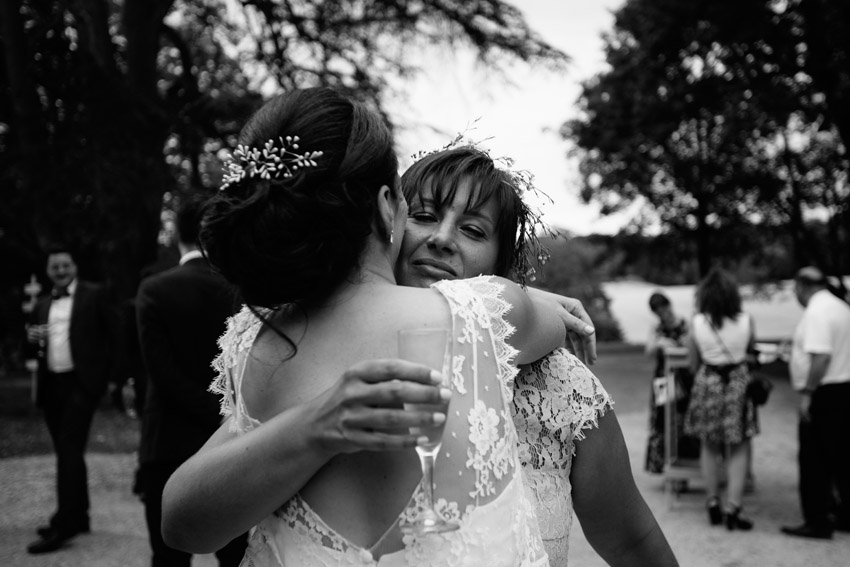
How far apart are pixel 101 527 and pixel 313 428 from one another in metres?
6.20

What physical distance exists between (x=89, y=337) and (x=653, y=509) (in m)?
5.37

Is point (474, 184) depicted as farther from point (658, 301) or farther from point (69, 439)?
point (658, 301)

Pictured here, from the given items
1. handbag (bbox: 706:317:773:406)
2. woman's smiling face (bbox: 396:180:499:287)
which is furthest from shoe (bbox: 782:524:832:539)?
woman's smiling face (bbox: 396:180:499:287)

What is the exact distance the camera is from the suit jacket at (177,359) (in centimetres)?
457

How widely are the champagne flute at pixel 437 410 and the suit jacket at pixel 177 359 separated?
3.36m

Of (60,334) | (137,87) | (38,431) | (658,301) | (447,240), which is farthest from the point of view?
(38,431)

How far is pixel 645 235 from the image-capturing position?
27281mm

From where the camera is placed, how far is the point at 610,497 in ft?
6.82

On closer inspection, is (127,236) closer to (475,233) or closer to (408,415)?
(475,233)

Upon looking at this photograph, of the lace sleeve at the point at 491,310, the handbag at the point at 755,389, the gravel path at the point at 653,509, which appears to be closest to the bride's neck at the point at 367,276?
the lace sleeve at the point at 491,310

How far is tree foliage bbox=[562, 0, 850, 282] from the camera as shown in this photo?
46.2ft

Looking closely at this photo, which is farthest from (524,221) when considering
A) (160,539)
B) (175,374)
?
(160,539)

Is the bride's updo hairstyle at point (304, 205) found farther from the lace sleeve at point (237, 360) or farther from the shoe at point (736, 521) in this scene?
the shoe at point (736, 521)

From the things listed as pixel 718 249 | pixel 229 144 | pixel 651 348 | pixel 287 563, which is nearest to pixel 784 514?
pixel 651 348
